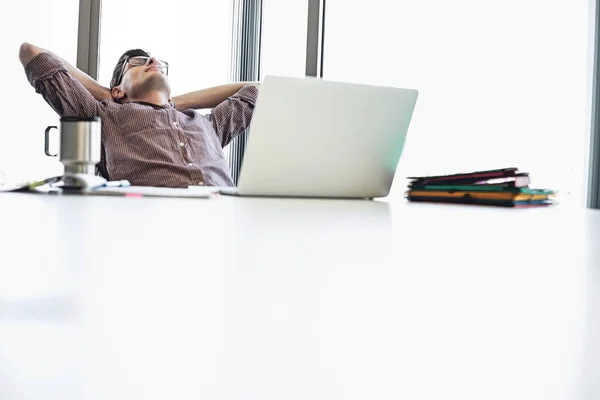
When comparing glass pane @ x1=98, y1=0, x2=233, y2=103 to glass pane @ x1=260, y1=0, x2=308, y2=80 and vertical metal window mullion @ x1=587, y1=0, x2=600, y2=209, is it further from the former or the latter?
vertical metal window mullion @ x1=587, y1=0, x2=600, y2=209

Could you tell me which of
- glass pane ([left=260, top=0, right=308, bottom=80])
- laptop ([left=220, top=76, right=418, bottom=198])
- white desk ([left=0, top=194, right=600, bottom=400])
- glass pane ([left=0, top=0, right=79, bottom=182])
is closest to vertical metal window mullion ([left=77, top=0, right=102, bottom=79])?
glass pane ([left=0, top=0, right=79, bottom=182])

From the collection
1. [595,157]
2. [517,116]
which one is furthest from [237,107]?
[595,157]

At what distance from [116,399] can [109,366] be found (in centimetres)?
1

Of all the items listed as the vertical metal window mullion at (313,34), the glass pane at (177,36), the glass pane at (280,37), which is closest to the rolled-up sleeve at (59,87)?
the glass pane at (177,36)

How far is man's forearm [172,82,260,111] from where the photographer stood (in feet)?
10.3

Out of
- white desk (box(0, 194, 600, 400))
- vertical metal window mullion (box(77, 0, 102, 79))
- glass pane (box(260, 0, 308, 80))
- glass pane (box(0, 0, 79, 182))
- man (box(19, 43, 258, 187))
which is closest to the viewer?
white desk (box(0, 194, 600, 400))

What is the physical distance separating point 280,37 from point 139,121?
2066 mm

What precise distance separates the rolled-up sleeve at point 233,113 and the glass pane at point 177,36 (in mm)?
1133

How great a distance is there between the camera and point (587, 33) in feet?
9.41

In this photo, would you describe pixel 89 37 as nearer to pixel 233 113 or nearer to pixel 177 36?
pixel 177 36

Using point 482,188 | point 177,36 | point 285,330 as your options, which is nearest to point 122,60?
point 177,36

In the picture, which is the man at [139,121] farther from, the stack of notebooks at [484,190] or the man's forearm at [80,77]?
the stack of notebooks at [484,190]

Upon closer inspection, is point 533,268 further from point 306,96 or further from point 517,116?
point 517,116

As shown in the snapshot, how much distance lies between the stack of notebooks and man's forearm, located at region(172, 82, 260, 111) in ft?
6.14
